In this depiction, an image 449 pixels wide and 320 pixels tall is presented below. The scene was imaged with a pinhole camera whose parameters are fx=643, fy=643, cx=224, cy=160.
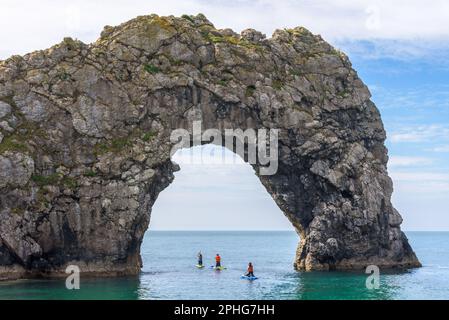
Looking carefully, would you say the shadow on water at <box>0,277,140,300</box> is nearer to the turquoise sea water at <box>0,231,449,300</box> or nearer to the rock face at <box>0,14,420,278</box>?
the turquoise sea water at <box>0,231,449,300</box>

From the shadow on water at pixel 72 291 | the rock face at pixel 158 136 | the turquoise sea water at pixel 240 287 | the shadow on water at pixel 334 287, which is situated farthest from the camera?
the rock face at pixel 158 136

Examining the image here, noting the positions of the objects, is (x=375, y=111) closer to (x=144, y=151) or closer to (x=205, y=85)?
(x=205, y=85)

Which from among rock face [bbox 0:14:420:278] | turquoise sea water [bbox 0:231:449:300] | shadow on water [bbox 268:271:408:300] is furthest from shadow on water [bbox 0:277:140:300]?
shadow on water [bbox 268:271:408:300]

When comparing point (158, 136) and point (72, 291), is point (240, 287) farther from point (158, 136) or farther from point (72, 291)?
point (158, 136)

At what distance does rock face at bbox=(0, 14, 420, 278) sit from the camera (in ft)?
268

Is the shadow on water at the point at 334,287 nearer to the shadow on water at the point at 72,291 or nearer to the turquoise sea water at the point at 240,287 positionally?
the turquoise sea water at the point at 240,287

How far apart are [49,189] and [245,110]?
2944 cm

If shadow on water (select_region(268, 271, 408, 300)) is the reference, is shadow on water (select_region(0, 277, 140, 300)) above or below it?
above

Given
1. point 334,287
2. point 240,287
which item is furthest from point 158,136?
point 334,287

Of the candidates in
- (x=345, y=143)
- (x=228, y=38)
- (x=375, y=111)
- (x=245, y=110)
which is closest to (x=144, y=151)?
(x=245, y=110)

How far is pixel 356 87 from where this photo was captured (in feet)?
330

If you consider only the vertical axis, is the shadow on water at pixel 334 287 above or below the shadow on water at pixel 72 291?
below

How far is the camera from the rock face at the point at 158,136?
81812 millimetres

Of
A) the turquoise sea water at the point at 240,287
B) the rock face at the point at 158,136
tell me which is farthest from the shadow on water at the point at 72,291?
the rock face at the point at 158,136
